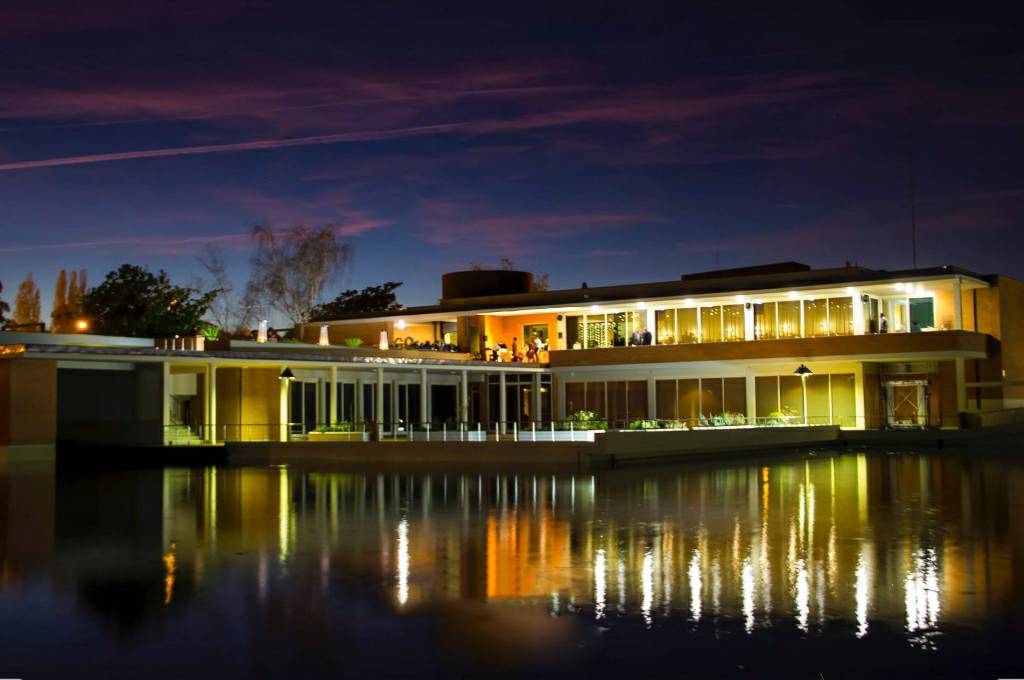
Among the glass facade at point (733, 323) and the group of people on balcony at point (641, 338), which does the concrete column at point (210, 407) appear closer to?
the group of people on balcony at point (641, 338)

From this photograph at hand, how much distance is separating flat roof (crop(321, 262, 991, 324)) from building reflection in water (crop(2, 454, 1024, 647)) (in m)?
19.2

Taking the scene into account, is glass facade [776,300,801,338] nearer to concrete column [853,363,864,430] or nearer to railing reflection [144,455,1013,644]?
concrete column [853,363,864,430]

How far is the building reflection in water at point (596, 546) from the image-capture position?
30.3ft

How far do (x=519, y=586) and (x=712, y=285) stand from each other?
3619cm

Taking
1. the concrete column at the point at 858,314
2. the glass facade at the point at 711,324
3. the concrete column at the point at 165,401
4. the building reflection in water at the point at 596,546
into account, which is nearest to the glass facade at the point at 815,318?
the concrete column at the point at 858,314

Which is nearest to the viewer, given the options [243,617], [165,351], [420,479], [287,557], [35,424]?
[243,617]

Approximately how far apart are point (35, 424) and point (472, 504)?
688 inches

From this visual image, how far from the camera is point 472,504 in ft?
58.5

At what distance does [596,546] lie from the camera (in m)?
12.5

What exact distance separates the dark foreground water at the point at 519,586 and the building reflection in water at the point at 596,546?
47 mm

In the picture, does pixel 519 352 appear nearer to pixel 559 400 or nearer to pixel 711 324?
pixel 559 400

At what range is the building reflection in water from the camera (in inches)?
364

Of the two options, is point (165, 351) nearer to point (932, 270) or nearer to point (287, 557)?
point (287, 557)

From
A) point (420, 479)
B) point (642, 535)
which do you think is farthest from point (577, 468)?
point (642, 535)
